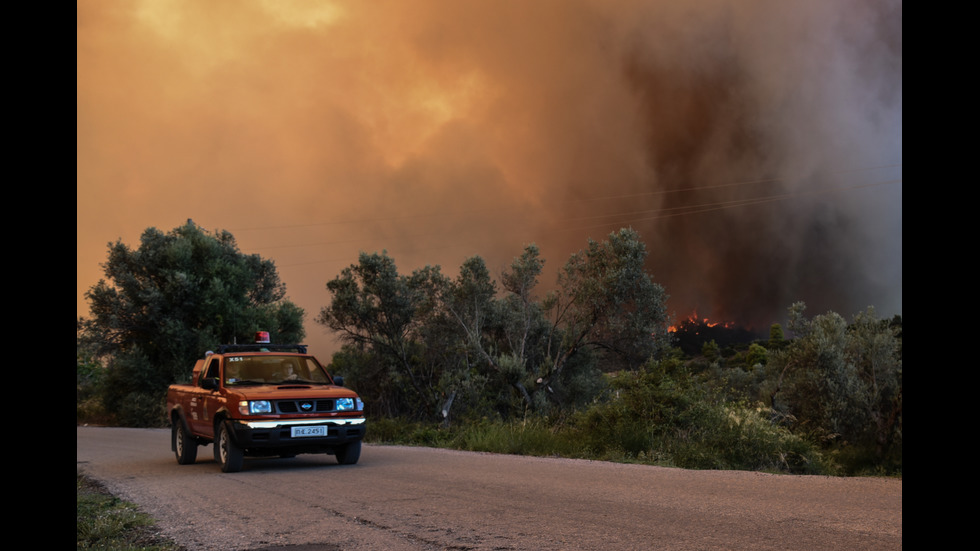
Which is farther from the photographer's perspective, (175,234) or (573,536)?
(175,234)

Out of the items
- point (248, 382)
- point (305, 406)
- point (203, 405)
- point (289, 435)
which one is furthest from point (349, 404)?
point (203, 405)

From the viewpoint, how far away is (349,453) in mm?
12680

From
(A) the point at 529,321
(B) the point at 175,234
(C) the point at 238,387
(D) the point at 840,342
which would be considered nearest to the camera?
(C) the point at 238,387

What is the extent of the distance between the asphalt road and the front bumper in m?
0.43

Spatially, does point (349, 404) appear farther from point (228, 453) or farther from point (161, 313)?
point (161, 313)

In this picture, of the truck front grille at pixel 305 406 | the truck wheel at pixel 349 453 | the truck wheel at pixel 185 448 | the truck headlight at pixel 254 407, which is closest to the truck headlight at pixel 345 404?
the truck front grille at pixel 305 406

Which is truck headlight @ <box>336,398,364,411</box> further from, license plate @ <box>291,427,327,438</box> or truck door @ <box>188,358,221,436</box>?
truck door @ <box>188,358,221,436</box>

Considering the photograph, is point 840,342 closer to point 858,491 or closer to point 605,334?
point 605,334

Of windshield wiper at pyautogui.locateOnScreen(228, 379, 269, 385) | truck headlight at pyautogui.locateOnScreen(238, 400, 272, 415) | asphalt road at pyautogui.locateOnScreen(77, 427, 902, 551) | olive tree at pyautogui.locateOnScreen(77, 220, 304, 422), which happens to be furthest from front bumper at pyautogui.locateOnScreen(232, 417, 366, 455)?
olive tree at pyautogui.locateOnScreen(77, 220, 304, 422)

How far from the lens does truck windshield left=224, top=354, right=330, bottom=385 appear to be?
→ 1319 centimetres

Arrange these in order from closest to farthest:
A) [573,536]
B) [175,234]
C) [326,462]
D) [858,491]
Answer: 1. [573,536]
2. [858,491]
3. [326,462]
4. [175,234]

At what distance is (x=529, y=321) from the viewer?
29.4 m
